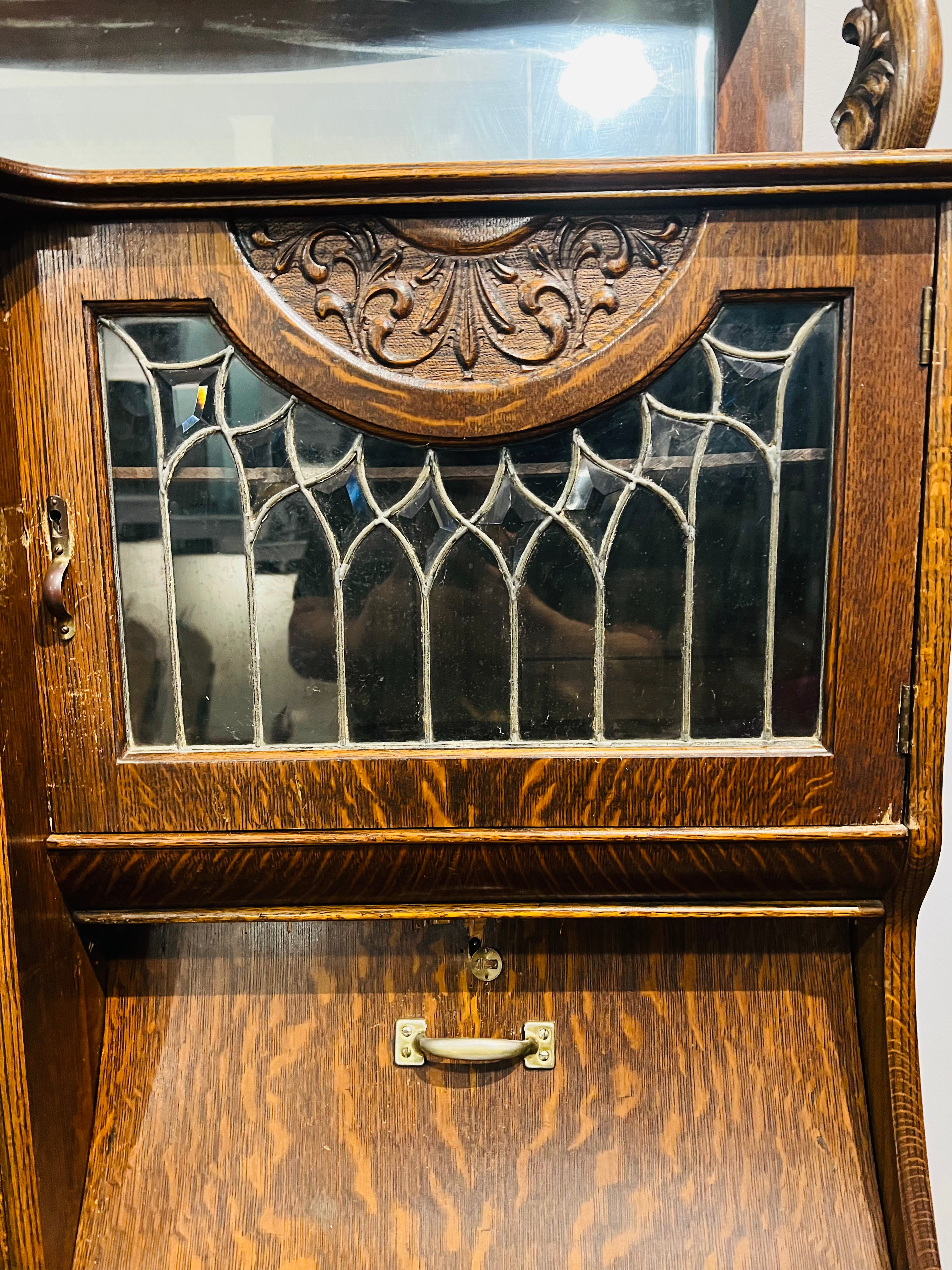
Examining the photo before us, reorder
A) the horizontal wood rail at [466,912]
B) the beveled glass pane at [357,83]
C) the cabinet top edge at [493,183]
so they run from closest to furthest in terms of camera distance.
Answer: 1. the cabinet top edge at [493,183]
2. the horizontal wood rail at [466,912]
3. the beveled glass pane at [357,83]

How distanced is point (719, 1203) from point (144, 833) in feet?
1.84

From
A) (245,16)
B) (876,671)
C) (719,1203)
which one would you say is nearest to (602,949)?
(719,1203)

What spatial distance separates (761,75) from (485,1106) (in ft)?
3.14

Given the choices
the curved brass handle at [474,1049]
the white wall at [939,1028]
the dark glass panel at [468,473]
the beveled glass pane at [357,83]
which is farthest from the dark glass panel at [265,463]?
the white wall at [939,1028]

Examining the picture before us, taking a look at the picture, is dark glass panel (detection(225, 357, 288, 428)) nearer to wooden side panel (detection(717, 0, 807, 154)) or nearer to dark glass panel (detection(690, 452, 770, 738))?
dark glass panel (detection(690, 452, 770, 738))

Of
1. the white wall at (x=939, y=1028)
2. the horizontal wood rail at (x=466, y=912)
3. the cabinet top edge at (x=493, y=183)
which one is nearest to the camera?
the cabinet top edge at (x=493, y=183)

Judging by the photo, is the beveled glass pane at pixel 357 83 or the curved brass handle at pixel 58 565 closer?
the curved brass handle at pixel 58 565

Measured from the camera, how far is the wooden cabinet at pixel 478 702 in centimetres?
60

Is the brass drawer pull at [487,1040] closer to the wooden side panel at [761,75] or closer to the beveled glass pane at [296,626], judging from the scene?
the beveled glass pane at [296,626]

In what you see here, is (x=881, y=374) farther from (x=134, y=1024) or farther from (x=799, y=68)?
(x=134, y=1024)

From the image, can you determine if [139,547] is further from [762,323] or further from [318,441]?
[762,323]

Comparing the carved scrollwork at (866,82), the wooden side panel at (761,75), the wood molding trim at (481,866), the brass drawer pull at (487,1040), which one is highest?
the wooden side panel at (761,75)

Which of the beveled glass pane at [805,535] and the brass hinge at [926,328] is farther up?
the brass hinge at [926,328]

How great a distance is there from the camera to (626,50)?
785 millimetres
